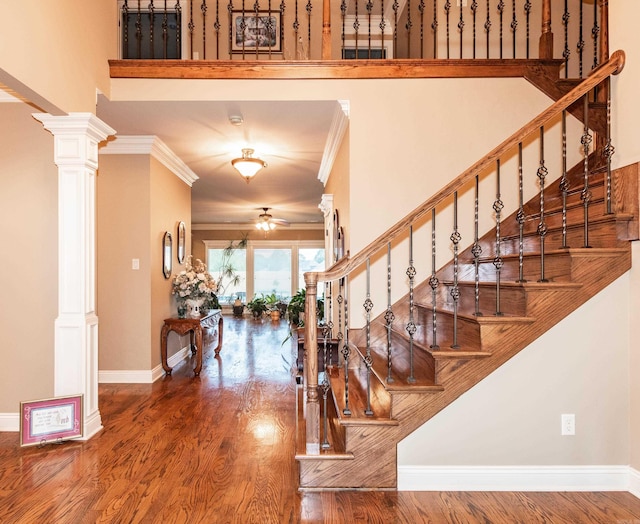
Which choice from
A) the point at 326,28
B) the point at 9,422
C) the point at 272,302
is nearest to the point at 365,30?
the point at 326,28

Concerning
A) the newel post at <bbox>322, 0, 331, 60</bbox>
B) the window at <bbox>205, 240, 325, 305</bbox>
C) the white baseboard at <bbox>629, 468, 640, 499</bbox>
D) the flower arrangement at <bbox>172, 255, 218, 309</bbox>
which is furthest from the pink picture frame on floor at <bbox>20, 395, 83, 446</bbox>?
the window at <bbox>205, 240, 325, 305</bbox>

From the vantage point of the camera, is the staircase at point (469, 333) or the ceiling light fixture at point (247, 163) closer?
the staircase at point (469, 333)

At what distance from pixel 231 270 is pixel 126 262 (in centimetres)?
Answer: 781

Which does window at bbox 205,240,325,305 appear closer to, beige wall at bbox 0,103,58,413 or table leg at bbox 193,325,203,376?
table leg at bbox 193,325,203,376

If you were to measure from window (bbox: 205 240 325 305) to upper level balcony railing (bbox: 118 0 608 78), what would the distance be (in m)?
7.58

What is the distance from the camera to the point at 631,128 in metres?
2.45

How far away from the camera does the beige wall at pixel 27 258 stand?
3367 millimetres

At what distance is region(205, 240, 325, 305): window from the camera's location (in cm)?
1275

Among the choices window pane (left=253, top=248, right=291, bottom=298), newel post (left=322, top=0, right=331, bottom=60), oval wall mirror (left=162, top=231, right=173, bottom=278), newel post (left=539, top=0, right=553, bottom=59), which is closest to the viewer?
newel post (left=322, top=0, right=331, bottom=60)

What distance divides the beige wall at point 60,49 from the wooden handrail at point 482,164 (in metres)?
2.07

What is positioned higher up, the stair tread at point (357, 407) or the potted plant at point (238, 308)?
the stair tread at point (357, 407)

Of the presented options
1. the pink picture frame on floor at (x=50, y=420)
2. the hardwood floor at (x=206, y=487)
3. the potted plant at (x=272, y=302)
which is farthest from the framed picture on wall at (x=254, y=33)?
the potted plant at (x=272, y=302)

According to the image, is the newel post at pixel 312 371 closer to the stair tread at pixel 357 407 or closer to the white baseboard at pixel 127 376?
the stair tread at pixel 357 407

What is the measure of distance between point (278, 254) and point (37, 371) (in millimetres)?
9628
